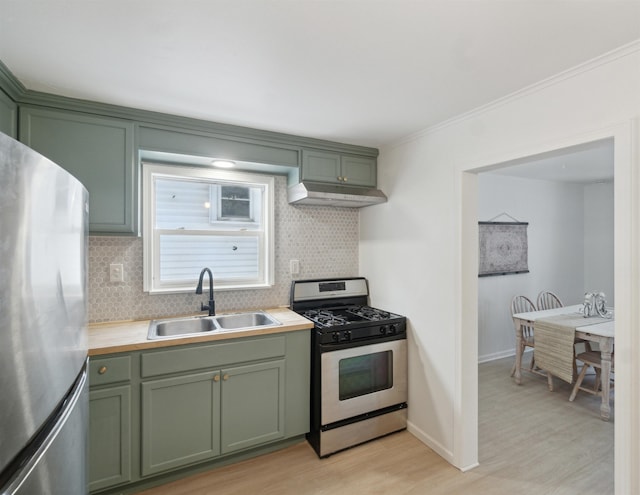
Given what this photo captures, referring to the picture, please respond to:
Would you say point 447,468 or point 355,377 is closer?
point 447,468

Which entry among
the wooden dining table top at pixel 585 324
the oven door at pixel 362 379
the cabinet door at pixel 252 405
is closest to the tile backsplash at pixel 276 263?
the cabinet door at pixel 252 405

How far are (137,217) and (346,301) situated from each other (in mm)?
1856

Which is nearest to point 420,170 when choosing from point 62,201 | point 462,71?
point 462,71

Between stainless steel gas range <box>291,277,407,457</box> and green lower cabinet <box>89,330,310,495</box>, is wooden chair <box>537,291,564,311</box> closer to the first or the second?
stainless steel gas range <box>291,277,407,457</box>

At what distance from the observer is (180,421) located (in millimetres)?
1954

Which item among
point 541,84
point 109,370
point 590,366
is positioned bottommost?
point 590,366

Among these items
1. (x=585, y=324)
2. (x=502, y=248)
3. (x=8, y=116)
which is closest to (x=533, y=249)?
(x=502, y=248)

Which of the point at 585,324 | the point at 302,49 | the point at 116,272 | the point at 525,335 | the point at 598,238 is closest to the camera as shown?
the point at 302,49

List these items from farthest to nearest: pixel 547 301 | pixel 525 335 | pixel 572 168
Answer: pixel 547 301 < pixel 572 168 < pixel 525 335

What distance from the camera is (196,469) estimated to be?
2064mm

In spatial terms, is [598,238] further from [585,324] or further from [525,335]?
[585,324]

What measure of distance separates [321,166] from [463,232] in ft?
4.05

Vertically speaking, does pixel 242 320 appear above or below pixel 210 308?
below

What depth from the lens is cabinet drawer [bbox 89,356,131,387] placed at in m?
1.74
